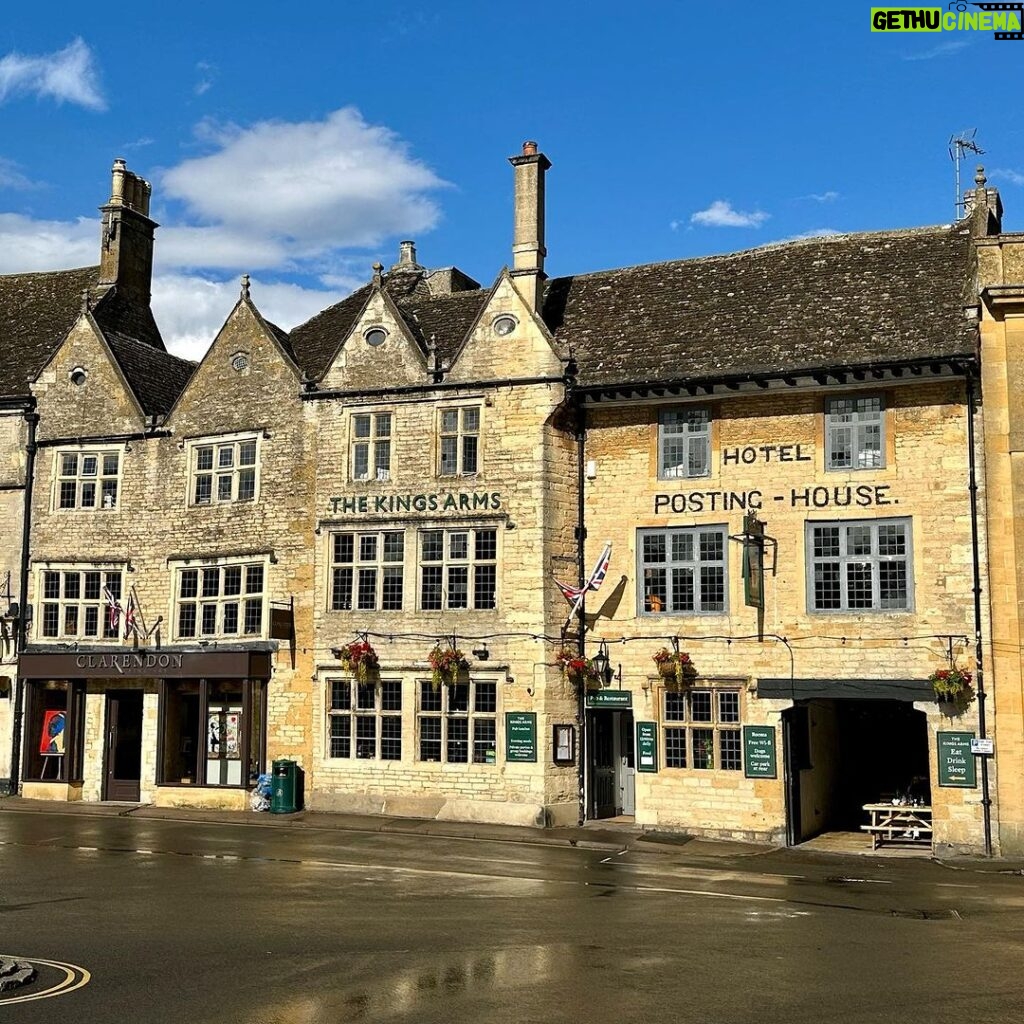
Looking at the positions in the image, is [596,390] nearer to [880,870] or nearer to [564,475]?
[564,475]

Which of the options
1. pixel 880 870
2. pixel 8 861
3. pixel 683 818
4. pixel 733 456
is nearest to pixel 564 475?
pixel 733 456

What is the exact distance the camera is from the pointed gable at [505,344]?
26766 millimetres

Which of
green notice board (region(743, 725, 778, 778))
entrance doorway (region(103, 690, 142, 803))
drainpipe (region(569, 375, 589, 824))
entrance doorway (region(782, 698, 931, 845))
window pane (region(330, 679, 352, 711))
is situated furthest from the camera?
entrance doorway (region(103, 690, 142, 803))

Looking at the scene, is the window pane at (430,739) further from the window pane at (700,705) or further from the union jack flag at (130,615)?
the union jack flag at (130,615)

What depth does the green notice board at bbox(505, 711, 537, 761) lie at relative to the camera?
83.9ft

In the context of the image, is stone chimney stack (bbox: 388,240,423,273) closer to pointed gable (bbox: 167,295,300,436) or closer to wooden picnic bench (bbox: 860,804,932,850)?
pointed gable (bbox: 167,295,300,436)

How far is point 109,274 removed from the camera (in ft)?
113

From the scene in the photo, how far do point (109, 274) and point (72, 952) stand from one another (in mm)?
25401

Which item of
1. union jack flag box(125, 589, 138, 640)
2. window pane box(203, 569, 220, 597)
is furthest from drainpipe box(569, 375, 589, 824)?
union jack flag box(125, 589, 138, 640)

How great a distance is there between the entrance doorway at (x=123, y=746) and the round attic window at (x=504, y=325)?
12012mm

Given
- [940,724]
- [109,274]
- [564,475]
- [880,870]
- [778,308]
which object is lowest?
[880,870]

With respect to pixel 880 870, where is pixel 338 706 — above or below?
above

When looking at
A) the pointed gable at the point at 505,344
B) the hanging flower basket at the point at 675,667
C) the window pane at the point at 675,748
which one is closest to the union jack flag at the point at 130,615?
the pointed gable at the point at 505,344

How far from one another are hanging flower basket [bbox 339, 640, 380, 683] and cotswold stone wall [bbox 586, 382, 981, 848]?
490cm
